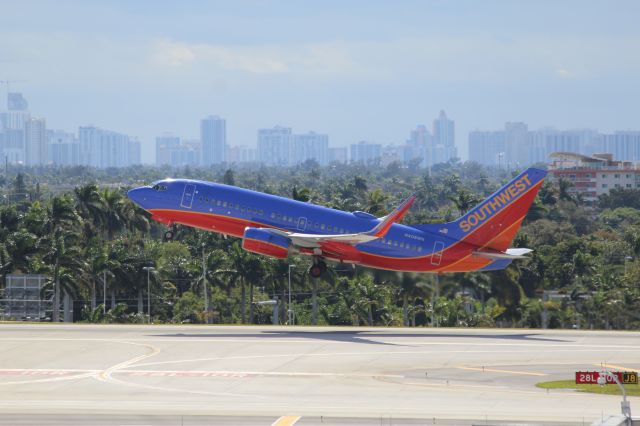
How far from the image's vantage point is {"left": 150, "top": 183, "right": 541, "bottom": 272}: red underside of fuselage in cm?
7719

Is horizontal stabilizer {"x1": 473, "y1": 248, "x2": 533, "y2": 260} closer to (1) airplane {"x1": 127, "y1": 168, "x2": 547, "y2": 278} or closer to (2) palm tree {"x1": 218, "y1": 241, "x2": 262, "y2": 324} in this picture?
(1) airplane {"x1": 127, "y1": 168, "x2": 547, "y2": 278}

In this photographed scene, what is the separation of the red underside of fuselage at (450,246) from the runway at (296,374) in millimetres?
4516

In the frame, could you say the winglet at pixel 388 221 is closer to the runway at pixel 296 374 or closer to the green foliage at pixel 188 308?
the runway at pixel 296 374

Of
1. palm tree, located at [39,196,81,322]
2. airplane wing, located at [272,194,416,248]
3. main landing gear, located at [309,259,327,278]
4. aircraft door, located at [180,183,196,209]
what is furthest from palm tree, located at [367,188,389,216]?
aircraft door, located at [180,183,196,209]

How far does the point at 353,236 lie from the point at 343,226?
3.47 m

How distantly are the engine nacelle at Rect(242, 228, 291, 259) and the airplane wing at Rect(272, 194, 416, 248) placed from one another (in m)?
Result: 0.55

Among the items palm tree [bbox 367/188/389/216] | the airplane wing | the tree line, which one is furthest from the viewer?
palm tree [bbox 367/188/389/216]

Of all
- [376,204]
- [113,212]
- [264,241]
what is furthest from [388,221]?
[113,212]

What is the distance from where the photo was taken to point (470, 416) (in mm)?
44938

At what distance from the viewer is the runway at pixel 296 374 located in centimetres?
A: 4578

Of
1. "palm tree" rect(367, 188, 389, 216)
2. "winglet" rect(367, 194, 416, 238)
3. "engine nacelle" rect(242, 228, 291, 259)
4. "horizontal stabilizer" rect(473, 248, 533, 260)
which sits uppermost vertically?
"palm tree" rect(367, 188, 389, 216)

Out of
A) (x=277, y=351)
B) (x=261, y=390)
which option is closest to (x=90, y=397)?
(x=261, y=390)

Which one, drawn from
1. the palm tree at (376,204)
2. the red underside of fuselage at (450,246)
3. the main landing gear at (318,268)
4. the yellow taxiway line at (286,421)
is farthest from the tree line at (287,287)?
the yellow taxiway line at (286,421)

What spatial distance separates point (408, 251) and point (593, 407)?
31717 mm
